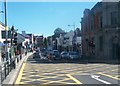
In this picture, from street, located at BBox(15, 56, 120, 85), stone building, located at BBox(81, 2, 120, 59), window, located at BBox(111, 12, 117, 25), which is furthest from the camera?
window, located at BBox(111, 12, 117, 25)

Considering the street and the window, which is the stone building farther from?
the street

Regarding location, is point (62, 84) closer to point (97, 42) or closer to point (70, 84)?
point (70, 84)

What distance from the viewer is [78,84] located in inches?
702

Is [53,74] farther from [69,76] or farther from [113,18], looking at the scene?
[113,18]

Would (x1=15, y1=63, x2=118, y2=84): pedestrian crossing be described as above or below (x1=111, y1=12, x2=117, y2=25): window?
below

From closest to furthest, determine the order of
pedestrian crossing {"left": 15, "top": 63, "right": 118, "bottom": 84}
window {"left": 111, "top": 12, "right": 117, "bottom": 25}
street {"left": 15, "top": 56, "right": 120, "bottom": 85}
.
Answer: street {"left": 15, "top": 56, "right": 120, "bottom": 85}
pedestrian crossing {"left": 15, "top": 63, "right": 118, "bottom": 84}
window {"left": 111, "top": 12, "right": 117, "bottom": 25}

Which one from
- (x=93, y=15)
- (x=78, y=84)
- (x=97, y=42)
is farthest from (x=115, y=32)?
(x=78, y=84)

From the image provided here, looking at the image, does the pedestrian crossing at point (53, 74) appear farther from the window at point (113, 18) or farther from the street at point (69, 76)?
the window at point (113, 18)

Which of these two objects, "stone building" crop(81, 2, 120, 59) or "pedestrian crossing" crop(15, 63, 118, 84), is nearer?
"pedestrian crossing" crop(15, 63, 118, 84)

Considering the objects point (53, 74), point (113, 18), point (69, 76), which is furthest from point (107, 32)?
point (69, 76)

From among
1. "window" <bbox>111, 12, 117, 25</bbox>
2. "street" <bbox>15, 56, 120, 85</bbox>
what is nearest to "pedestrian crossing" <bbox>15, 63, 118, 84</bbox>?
"street" <bbox>15, 56, 120, 85</bbox>

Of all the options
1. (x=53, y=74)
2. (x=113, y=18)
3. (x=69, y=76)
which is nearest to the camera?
(x=69, y=76)

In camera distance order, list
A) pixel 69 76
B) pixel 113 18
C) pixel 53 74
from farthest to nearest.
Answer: pixel 113 18
pixel 53 74
pixel 69 76

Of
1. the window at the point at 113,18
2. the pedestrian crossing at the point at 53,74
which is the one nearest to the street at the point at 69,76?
the pedestrian crossing at the point at 53,74
